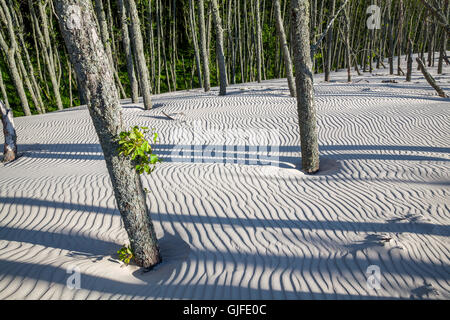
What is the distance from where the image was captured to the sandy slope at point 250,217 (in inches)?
119

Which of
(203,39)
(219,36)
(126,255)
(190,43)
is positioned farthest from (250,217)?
(190,43)

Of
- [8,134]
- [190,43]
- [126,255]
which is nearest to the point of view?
[126,255]

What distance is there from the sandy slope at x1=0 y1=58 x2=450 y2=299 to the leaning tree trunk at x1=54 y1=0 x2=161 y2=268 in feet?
1.61

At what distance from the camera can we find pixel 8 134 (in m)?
7.32

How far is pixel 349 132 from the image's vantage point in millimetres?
8062

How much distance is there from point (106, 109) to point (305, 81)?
405 centimetres

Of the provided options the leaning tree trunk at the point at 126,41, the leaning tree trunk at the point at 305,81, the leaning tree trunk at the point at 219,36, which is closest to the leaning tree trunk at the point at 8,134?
the leaning tree trunk at the point at 126,41

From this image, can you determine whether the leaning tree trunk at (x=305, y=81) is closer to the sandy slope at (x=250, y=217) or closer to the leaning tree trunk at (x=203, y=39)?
the sandy slope at (x=250, y=217)

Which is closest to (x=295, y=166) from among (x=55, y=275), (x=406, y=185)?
(x=406, y=185)

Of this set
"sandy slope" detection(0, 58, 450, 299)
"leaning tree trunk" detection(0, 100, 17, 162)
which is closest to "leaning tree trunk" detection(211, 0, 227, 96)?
"sandy slope" detection(0, 58, 450, 299)

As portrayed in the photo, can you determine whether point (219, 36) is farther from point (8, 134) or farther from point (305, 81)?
point (8, 134)

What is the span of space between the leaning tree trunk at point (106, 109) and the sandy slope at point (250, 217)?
0.49 m
